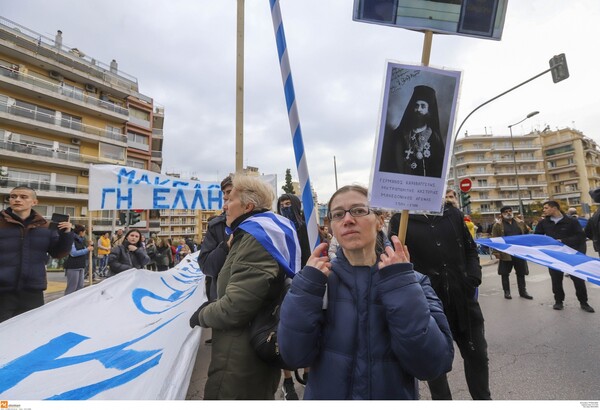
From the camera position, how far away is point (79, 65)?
31.9 metres

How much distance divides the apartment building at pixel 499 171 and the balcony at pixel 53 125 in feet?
215

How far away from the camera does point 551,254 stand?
164 inches

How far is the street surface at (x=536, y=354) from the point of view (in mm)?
2645

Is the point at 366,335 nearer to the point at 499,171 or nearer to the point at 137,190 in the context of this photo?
the point at 137,190

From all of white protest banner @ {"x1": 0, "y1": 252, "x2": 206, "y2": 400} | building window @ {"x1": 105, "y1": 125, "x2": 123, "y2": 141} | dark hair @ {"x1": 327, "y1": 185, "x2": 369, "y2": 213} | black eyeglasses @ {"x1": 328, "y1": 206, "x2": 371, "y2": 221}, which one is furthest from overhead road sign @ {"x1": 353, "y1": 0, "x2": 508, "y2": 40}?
building window @ {"x1": 105, "y1": 125, "x2": 123, "y2": 141}

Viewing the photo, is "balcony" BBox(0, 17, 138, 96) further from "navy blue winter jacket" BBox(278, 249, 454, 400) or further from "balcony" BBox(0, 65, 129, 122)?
"navy blue winter jacket" BBox(278, 249, 454, 400)

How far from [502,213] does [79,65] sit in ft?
132

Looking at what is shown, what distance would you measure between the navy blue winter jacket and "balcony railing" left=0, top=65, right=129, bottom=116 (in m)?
37.1

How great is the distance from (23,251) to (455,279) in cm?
402

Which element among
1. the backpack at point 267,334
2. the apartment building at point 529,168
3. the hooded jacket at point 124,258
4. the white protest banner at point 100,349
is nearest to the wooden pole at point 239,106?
the backpack at point 267,334

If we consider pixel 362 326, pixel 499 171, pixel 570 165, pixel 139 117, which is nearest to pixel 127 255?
pixel 362 326

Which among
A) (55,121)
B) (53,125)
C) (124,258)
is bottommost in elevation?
(124,258)

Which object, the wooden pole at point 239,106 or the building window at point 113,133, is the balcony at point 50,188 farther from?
the wooden pole at point 239,106

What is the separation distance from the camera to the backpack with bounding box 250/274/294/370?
5.10ft
